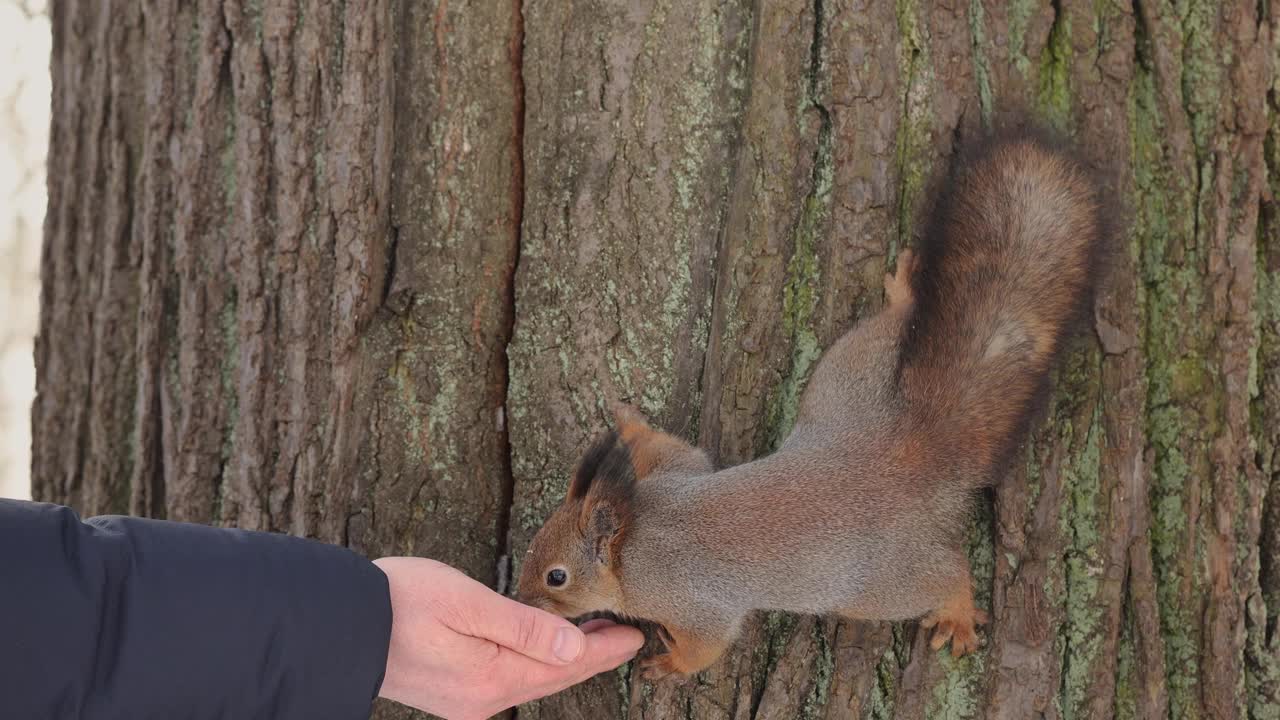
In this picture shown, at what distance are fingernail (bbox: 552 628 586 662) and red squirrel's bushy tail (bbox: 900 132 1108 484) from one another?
0.59 meters

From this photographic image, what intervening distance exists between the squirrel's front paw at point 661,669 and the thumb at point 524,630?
0.63 ft

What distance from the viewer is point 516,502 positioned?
179 cm

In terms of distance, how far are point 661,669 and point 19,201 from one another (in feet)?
17.4

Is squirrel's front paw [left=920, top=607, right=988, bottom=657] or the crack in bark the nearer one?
squirrel's front paw [left=920, top=607, right=988, bottom=657]

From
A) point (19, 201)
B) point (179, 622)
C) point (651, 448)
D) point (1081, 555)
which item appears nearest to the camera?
point (179, 622)

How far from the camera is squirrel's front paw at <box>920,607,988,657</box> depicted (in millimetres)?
1598

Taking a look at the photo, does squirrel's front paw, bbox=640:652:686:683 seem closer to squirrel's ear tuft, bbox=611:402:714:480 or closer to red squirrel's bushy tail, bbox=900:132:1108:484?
squirrel's ear tuft, bbox=611:402:714:480

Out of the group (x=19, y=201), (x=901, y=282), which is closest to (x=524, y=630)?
(x=901, y=282)

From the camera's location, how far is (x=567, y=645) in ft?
4.92

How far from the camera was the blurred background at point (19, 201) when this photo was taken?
16.3 feet

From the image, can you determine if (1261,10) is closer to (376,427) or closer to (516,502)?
(516,502)

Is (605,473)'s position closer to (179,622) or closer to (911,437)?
(911,437)

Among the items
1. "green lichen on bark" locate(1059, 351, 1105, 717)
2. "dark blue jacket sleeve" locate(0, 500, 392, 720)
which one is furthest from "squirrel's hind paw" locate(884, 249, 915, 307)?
"dark blue jacket sleeve" locate(0, 500, 392, 720)

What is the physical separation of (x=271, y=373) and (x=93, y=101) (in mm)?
656
